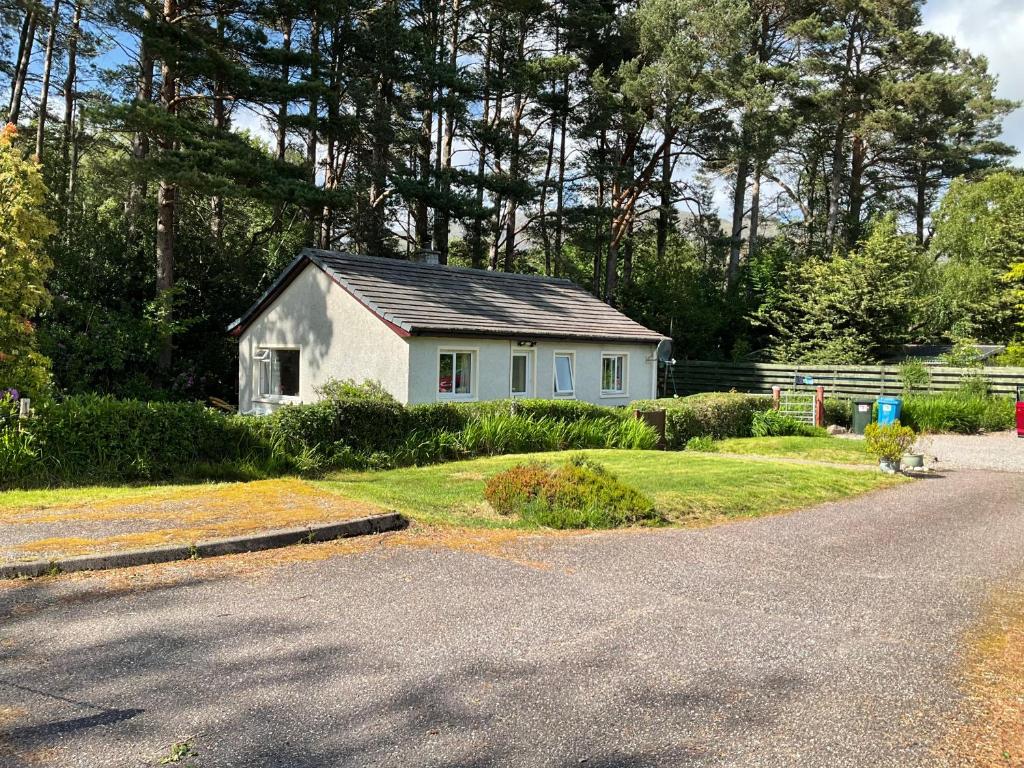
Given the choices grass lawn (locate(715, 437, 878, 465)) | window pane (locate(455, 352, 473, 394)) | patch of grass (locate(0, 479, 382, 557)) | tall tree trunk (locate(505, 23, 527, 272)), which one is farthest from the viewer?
tall tree trunk (locate(505, 23, 527, 272))

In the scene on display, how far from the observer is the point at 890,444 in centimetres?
1545

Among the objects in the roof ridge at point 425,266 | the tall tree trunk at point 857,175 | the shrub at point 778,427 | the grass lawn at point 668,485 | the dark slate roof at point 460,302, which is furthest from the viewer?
the tall tree trunk at point 857,175

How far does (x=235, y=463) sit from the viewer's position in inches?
504

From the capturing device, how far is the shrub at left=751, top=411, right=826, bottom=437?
73.7ft

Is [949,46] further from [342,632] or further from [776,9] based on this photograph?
[342,632]

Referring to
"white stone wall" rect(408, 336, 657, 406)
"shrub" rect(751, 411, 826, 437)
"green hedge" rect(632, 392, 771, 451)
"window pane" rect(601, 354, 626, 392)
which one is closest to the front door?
"white stone wall" rect(408, 336, 657, 406)

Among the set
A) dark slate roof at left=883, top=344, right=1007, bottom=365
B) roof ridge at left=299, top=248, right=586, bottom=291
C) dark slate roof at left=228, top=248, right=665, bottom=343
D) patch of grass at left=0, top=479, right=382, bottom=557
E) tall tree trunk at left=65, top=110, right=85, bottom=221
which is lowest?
patch of grass at left=0, top=479, right=382, bottom=557

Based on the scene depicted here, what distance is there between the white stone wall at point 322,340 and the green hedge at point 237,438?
168 inches

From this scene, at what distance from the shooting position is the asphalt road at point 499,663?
13.3 feet

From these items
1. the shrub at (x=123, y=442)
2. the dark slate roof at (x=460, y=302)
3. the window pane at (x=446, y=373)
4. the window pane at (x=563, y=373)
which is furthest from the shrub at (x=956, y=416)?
the shrub at (x=123, y=442)

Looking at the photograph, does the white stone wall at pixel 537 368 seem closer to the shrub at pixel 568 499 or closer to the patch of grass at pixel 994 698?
the shrub at pixel 568 499

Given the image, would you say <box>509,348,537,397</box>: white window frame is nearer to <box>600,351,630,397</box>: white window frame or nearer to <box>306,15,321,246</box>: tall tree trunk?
<box>600,351,630,397</box>: white window frame

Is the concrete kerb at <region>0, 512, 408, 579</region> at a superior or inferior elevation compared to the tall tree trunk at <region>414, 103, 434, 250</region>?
inferior

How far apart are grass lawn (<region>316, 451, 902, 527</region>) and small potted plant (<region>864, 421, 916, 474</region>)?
565 mm
